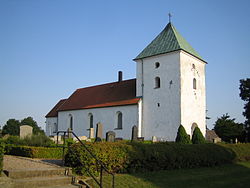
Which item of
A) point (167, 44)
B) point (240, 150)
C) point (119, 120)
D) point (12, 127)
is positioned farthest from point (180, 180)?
point (12, 127)

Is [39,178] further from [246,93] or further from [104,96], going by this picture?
[246,93]

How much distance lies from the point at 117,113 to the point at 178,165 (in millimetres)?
15742

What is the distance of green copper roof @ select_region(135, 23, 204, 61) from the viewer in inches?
942

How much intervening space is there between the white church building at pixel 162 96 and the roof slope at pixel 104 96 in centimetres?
14

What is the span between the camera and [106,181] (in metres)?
7.87

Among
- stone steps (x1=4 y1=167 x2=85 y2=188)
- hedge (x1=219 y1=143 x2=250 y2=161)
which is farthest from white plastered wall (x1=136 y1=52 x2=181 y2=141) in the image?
stone steps (x1=4 y1=167 x2=85 y2=188)

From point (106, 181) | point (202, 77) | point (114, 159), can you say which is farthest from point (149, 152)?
point (202, 77)

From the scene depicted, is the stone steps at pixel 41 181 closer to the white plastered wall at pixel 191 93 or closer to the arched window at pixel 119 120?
the white plastered wall at pixel 191 93

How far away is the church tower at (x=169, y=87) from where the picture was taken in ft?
74.6

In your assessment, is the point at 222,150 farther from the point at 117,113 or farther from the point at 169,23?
the point at 169,23

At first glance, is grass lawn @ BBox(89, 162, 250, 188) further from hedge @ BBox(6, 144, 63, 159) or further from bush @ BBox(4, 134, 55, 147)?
bush @ BBox(4, 134, 55, 147)

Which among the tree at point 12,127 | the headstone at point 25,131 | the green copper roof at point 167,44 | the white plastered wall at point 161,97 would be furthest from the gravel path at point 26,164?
the tree at point 12,127

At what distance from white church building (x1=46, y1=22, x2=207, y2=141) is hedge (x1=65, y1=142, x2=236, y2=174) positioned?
9.78 meters

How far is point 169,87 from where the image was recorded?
2342 cm
